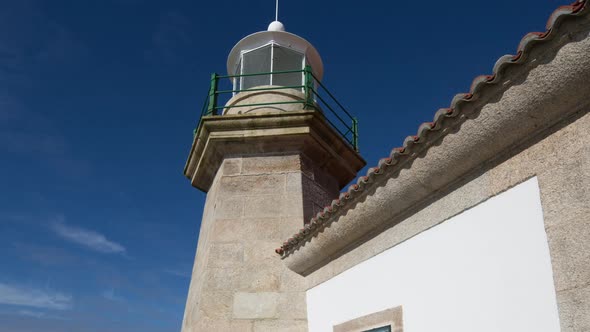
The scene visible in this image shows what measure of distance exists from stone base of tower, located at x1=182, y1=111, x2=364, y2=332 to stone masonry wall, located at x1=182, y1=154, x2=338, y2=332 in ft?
0.04

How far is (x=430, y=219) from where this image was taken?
4.16 metres

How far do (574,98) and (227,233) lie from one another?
4.75 meters

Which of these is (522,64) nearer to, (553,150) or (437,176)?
(553,150)

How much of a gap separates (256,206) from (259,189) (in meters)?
0.27

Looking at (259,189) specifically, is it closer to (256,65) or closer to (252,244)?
(252,244)

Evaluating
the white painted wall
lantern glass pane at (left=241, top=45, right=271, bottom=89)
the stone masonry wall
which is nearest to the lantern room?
lantern glass pane at (left=241, top=45, right=271, bottom=89)

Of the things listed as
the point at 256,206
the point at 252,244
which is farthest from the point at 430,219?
the point at 256,206

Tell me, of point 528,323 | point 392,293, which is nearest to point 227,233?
point 392,293

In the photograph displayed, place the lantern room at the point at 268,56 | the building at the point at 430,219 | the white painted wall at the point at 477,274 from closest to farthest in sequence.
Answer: the building at the point at 430,219 < the white painted wall at the point at 477,274 < the lantern room at the point at 268,56

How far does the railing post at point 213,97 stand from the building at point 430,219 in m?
0.50

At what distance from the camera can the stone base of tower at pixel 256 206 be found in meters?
6.25

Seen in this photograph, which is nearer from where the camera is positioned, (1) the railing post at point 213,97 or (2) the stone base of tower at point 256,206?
A: (2) the stone base of tower at point 256,206

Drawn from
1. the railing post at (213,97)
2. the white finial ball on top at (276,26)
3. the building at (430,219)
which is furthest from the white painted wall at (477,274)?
the white finial ball on top at (276,26)

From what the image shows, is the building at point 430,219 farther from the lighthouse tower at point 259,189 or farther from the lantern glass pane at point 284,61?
the lantern glass pane at point 284,61
